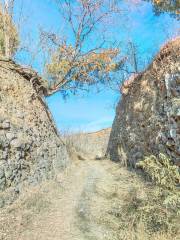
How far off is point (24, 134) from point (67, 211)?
283 centimetres

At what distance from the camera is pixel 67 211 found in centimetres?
930

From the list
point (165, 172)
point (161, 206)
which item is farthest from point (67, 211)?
point (165, 172)

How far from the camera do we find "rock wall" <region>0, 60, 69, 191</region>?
9.71m

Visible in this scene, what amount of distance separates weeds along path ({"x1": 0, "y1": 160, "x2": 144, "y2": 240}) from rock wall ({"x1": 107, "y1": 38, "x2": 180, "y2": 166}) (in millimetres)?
1753

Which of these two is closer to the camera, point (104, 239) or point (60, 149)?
point (104, 239)

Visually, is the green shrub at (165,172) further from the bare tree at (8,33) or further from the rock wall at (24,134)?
the bare tree at (8,33)

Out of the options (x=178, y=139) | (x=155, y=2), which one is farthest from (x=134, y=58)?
(x=178, y=139)

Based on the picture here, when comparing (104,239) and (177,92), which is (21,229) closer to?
(104,239)

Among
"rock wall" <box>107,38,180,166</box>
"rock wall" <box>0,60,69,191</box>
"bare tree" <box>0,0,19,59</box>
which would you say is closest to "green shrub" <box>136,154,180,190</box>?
"rock wall" <box>107,38,180,166</box>

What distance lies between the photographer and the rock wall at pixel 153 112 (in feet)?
36.5

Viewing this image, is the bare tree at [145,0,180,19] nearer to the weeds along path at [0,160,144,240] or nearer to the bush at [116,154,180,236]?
the weeds along path at [0,160,144,240]

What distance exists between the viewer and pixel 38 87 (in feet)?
49.9

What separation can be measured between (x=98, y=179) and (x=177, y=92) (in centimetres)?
461

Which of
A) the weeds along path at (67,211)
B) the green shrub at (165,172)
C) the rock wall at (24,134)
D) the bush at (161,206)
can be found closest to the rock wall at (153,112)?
the weeds along path at (67,211)
